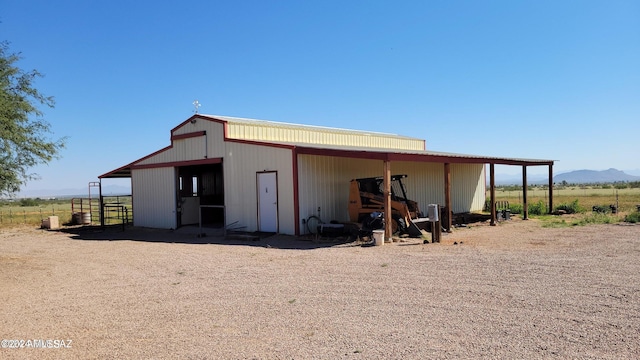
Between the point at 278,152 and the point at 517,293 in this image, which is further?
the point at 278,152

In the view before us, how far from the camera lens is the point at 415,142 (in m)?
30.3

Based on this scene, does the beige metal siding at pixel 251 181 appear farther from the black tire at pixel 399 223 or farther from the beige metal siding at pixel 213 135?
the black tire at pixel 399 223

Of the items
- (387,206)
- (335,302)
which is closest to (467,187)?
(387,206)

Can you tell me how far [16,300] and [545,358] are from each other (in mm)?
7873

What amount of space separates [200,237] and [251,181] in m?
2.67

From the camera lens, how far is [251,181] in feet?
56.2

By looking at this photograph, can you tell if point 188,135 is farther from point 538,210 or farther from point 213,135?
point 538,210

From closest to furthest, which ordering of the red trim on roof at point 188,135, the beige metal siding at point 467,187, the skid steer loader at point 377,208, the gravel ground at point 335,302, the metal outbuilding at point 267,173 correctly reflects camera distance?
the gravel ground at point 335,302 < the skid steer loader at point 377,208 < the metal outbuilding at point 267,173 < the red trim on roof at point 188,135 < the beige metal siding at point 467,187

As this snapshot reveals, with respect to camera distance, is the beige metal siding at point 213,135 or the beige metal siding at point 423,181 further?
the beige metal siding at point 423,181

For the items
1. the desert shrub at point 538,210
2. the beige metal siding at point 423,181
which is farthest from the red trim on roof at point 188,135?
the desert shrub at point 538,210

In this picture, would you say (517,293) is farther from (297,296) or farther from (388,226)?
(388,226)

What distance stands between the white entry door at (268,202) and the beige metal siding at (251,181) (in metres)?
0.17

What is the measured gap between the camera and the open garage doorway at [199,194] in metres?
20.7

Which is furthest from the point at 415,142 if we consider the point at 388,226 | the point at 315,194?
the point at 388,226
